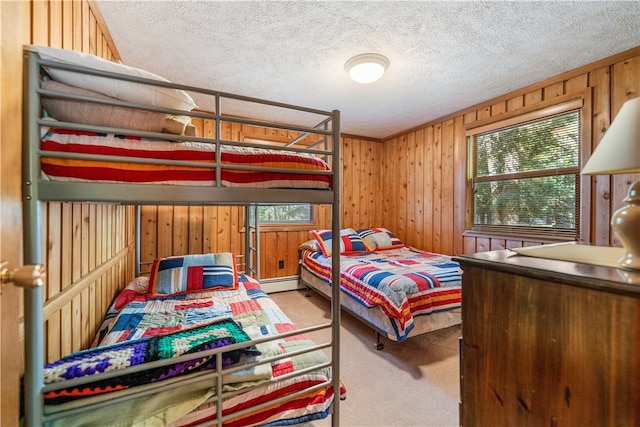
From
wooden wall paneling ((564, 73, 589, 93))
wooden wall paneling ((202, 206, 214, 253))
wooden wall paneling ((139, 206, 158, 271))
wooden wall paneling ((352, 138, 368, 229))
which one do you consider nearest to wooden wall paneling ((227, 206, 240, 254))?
wooden wall paneling ((202, 206, 214, 253))

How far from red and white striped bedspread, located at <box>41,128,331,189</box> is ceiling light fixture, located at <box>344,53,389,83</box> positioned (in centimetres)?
138

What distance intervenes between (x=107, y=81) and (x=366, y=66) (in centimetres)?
179

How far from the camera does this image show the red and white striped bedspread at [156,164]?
2.57 feet

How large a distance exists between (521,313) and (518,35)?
6.56 ft

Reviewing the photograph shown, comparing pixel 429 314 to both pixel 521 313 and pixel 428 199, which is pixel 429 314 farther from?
pixel 428 199

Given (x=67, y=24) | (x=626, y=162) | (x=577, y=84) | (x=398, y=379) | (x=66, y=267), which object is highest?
(x=577, y=84)

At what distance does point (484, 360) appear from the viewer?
935 millimetres

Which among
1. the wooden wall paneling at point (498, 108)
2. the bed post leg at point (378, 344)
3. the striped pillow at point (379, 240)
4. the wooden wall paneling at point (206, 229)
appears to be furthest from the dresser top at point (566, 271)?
the wooden wall paneling at point (206, 229)

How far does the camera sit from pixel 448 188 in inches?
135

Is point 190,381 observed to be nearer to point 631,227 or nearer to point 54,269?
point 54,269

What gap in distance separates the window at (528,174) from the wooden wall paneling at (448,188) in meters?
0.22

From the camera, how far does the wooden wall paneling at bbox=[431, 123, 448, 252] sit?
11.6 ft

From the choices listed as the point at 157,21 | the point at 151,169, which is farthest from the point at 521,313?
the point at 157,21

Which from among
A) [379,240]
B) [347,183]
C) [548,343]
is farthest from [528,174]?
[548,343]
